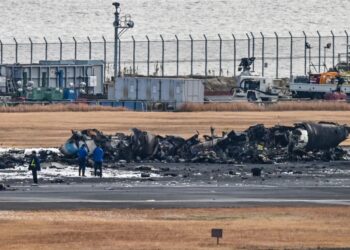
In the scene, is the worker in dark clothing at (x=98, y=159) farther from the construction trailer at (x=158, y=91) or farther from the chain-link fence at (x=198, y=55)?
the chain-link fence at (x=198, y=55)

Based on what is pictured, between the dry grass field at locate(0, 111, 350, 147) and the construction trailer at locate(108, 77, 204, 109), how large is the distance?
8.86 m

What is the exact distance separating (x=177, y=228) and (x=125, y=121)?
5023 centimetres

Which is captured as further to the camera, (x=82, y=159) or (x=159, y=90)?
(x=159, y=90)

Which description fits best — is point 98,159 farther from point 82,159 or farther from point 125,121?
point 125,121

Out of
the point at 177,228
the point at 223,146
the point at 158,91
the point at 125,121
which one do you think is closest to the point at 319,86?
the point at 158,91

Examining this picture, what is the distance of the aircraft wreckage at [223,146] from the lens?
71688 mm

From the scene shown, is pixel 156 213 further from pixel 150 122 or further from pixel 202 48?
pixel 202 48

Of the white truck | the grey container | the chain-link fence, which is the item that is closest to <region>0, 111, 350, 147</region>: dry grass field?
the grey container

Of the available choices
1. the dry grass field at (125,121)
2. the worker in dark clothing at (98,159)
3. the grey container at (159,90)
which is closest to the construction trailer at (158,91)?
the grey container at (159,90)

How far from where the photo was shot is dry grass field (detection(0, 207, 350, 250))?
4103cm

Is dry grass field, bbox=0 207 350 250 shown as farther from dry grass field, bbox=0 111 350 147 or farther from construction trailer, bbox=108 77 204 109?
construction trailer, bbox=108 77 204 109

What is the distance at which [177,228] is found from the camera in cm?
4462

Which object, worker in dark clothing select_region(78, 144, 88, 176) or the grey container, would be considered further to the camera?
the grey container

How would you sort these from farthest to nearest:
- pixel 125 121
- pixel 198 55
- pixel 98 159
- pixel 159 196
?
pixel 198 55 → pixel 125 121 → pixel 98 159 → pixel 159 196
